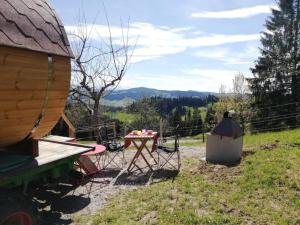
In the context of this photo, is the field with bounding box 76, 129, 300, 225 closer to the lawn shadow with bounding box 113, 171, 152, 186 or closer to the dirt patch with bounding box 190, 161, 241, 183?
the dirt patch with bounding box 190, 161, 241, 183

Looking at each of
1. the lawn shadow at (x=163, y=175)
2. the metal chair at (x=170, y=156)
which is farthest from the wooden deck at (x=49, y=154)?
the metal chair at (x=170, y=156)

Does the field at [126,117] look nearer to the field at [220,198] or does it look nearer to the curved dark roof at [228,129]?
the curved dark roof at [228,129]

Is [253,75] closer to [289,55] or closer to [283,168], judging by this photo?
[289,55]

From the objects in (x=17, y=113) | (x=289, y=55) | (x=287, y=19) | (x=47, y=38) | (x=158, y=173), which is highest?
(x=287, y=19)

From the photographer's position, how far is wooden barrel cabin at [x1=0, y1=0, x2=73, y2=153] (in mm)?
4238

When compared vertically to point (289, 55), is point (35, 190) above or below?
below

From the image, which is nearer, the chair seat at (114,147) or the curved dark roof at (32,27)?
the curved dark roof at (32,27)

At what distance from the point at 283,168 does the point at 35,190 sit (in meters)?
5.31

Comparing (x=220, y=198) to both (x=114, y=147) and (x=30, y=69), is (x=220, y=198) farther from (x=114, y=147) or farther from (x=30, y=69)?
(x=114, y=147)

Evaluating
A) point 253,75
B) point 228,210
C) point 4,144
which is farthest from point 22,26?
point 253,75

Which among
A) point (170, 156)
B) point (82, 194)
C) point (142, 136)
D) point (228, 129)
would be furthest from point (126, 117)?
point (82, 194)

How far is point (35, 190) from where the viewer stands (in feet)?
20.7

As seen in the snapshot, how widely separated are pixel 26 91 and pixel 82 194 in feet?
14.0

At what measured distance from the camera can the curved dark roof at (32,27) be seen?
428cm
